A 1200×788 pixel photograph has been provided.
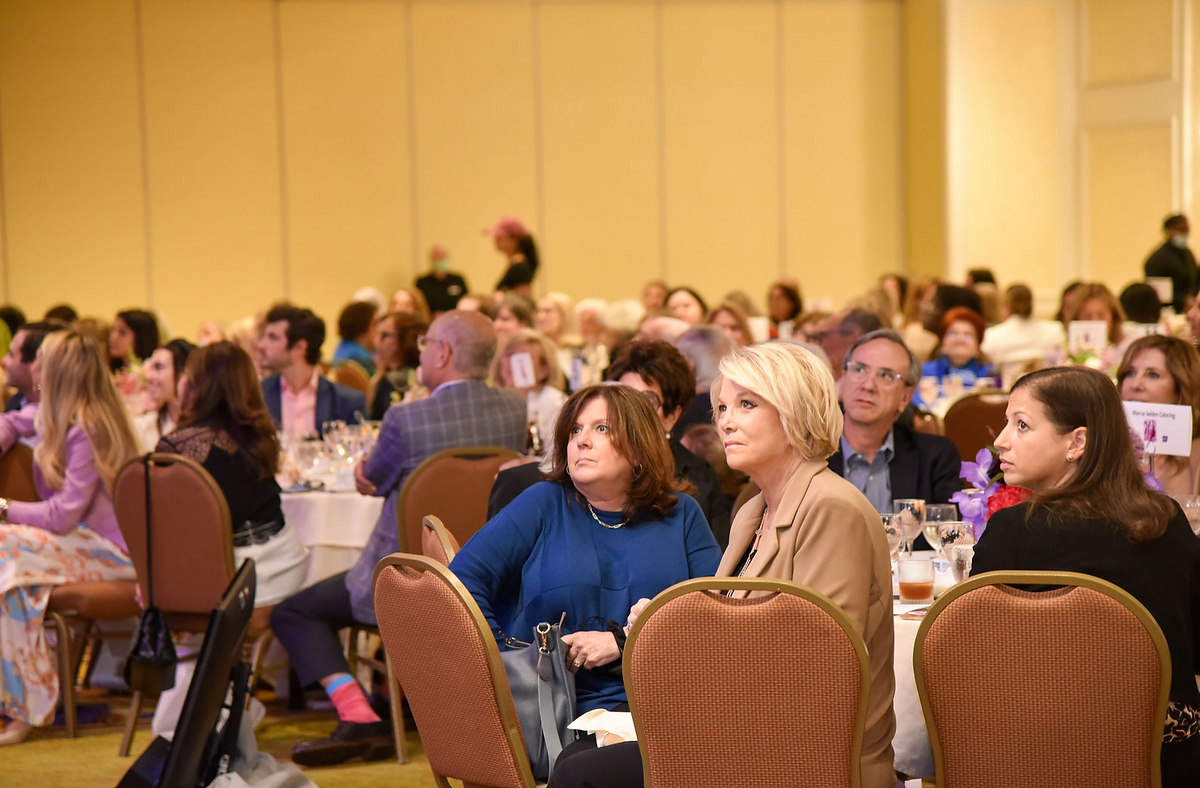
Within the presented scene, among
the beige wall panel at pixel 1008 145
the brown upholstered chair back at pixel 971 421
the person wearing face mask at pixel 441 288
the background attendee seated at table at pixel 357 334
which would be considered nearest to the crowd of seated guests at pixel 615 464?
the brown upholstered chair back at pixel 971 421

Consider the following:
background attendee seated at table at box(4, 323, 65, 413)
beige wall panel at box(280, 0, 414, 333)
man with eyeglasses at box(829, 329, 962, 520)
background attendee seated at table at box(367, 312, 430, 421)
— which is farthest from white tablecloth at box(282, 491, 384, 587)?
beige wall panel at box(280, 0, 414, 333)

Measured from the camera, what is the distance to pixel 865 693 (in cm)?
206

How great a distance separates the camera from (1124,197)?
12672 mm

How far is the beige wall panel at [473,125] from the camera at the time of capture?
1288 centimetres

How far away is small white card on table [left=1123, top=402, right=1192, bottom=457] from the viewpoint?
137 inches

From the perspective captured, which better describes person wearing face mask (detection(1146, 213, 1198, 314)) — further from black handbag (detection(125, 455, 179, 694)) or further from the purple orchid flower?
black handbag (detection(125, 455, 179, 694))

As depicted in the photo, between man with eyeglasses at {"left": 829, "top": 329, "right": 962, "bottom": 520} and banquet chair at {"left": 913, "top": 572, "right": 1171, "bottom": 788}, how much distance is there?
1800 mm

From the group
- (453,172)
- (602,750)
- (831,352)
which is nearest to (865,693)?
(602,750)

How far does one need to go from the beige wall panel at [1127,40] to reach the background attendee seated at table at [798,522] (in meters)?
11.2

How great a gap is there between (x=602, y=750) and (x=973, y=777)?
0.66m

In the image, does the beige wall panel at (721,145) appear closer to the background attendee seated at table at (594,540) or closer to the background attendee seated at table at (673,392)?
the background attendee seated at table at (673,392)

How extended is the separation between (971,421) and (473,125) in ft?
27.7

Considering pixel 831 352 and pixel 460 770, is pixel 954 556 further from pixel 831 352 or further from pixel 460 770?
pixel 831 352

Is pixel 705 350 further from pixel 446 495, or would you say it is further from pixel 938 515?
pixel 938 515
